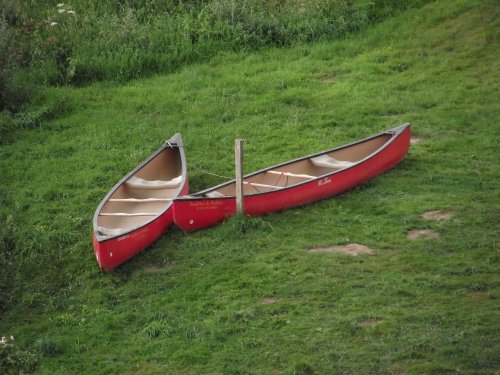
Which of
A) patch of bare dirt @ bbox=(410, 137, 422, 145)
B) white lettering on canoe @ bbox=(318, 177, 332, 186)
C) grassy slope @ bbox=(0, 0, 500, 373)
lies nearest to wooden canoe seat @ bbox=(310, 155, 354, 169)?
grassy slope @ bbox=(0, 0, 500, 373)

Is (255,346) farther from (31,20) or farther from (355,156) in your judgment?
(31,20)

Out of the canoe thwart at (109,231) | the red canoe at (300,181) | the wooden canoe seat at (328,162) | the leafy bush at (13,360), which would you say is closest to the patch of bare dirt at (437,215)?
the red canoe at (300,181)

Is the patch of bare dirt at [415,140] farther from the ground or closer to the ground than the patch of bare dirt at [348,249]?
farther from the ground

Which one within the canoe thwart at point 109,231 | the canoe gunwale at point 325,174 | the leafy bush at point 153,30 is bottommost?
the canoe thwart at point 109,231

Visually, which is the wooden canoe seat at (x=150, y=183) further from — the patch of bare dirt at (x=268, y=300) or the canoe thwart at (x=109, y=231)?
the patch of bare dirt at (x=268, y=300)

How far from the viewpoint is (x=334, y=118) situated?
701 inches

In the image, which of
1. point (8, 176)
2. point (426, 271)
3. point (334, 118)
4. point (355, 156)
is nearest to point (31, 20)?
point (8, 176)

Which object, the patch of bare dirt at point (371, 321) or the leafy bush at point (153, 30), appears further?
the leafy bush at point (153, 30)

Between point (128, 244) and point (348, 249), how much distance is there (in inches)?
114

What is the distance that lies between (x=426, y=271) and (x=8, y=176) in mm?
7484

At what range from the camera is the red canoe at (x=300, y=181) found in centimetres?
1388

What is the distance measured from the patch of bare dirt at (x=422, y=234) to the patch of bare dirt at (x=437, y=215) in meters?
0.37

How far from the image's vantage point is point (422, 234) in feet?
43.7

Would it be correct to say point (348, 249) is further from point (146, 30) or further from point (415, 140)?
point (146, 30)
